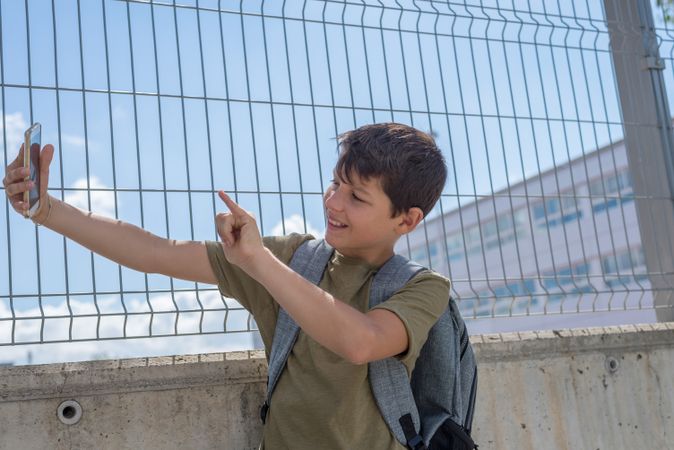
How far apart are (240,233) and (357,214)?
0.51 metres

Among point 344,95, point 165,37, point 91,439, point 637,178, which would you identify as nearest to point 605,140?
point 637,178

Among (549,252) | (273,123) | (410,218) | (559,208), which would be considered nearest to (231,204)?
(410,218)

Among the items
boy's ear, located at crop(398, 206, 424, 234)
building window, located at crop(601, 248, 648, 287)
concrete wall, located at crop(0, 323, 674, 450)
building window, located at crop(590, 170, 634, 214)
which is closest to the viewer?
boy's ear, located at crop(398, 206, 424, 234)

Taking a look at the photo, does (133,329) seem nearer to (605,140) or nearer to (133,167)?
(133,167)

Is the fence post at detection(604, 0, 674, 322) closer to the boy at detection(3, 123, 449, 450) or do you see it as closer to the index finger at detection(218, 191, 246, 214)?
the boy at detection(3, 123, 449, 450)

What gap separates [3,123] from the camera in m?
2.93

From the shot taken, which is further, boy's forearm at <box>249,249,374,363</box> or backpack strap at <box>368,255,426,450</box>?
backpack strap at <box>368,255,426,450</box>

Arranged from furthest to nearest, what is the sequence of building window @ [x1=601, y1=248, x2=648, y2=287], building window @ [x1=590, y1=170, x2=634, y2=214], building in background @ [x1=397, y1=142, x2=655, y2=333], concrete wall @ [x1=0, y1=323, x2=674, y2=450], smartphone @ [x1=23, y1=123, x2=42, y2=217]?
building window @ [x1=590, y1=170, x2=634, y2=214] < building window @ [x1=601, y1=248, x2=648, y2=287] < building in background @ [x1=397, y1=142, x2=655, y2=333] < concrete wall @ [x1=0, y1=323, x2=674, y2=450] < smartphone @ [x1=23, y1=123, x2=42, y2=217]

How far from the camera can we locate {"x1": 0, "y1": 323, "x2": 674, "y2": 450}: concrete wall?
2.80m

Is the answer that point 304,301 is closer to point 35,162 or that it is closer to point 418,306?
point 418,306

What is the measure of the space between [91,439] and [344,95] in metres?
1.55

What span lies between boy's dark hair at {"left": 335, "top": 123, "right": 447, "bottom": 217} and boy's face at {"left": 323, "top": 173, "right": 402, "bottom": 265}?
2 cm

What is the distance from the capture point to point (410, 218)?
2639 millimetres

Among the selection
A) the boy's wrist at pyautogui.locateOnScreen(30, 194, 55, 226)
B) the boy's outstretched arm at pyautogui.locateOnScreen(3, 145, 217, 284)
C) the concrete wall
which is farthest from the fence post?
the boy's wrist at pyautogui.locateOnScreen(30, 194, 55, 226)
